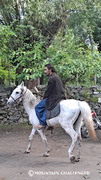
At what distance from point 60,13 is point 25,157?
257 inches

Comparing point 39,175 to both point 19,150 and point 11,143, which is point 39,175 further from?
point 11,143

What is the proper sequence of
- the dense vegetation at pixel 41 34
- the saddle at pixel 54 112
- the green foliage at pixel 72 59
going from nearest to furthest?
the saddle at pixel 54 112, the green foliage at pixel 72 59, the dense vegetation at pixel 41 34

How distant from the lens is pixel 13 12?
8.76 m

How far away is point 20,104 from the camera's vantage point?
980 cm

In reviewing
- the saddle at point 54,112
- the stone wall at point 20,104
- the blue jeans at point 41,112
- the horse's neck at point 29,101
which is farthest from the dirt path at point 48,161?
the stone wall at point 20,104

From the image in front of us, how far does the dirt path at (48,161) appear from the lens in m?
3.94

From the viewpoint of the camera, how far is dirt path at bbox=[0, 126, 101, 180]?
394 centimetres

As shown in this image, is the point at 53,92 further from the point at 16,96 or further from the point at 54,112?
the point at 16,96

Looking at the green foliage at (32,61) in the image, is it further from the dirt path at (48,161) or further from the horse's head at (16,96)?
the dirt path at (48,161)

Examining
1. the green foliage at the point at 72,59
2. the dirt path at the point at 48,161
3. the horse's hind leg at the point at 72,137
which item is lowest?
the dirt path at the point at 48,161

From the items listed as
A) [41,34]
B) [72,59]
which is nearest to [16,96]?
[72,59]

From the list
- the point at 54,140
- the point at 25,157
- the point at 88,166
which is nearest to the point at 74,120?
Answer: the point at 88,166

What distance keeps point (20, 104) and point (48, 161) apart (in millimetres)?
5132

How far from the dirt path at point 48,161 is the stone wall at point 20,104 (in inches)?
72.9
